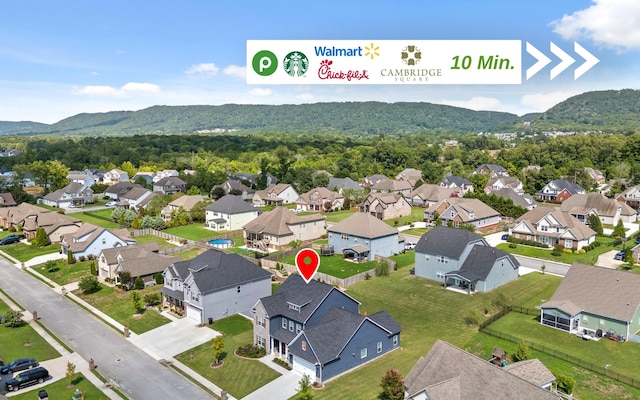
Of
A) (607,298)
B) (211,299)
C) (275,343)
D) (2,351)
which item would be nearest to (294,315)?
(275,343)

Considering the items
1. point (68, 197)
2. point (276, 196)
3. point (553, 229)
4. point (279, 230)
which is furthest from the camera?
point (68, 197)

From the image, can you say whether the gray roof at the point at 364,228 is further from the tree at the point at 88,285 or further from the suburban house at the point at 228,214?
the tree at the point at 88,285

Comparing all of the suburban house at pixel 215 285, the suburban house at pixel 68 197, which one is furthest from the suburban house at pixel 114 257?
the suburban house at pixel 68 197

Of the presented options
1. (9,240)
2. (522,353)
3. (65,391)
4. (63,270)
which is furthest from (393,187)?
(65,391)

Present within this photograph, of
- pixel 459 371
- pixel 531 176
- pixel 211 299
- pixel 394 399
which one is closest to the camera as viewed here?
pixel 459 371

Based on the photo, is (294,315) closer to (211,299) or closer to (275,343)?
(275,343)

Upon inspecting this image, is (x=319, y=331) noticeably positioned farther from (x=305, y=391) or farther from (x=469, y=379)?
(x=469, y=379)
